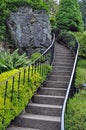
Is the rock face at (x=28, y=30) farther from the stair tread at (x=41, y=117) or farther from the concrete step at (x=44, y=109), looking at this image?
the stair tread at (x=41, y=117)

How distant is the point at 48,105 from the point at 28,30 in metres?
5.24

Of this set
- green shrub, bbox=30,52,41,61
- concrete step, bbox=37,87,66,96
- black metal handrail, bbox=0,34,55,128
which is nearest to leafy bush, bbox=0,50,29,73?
black metal handrail, bbox=0,34,55,128

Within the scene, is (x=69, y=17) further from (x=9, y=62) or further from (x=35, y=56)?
(x=9, y=62)

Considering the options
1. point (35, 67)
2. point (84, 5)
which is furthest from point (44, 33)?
point (84, 5)

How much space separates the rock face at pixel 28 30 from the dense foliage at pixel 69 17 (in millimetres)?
7317

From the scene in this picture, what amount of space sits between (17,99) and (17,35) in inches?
229

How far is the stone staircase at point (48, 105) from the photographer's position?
6.77 m

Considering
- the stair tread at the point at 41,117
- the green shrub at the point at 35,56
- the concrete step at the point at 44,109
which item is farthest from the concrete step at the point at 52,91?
the green shrub at the point at 35,56

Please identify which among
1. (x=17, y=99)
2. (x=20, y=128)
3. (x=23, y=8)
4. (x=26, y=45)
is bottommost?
(x=20, y=128)

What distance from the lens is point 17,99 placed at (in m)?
6.64

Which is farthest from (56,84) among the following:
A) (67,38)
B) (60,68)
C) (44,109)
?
(67,38)

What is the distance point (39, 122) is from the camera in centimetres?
682

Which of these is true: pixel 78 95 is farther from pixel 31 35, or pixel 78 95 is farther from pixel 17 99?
pixel 31 35

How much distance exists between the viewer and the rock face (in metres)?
12.1
